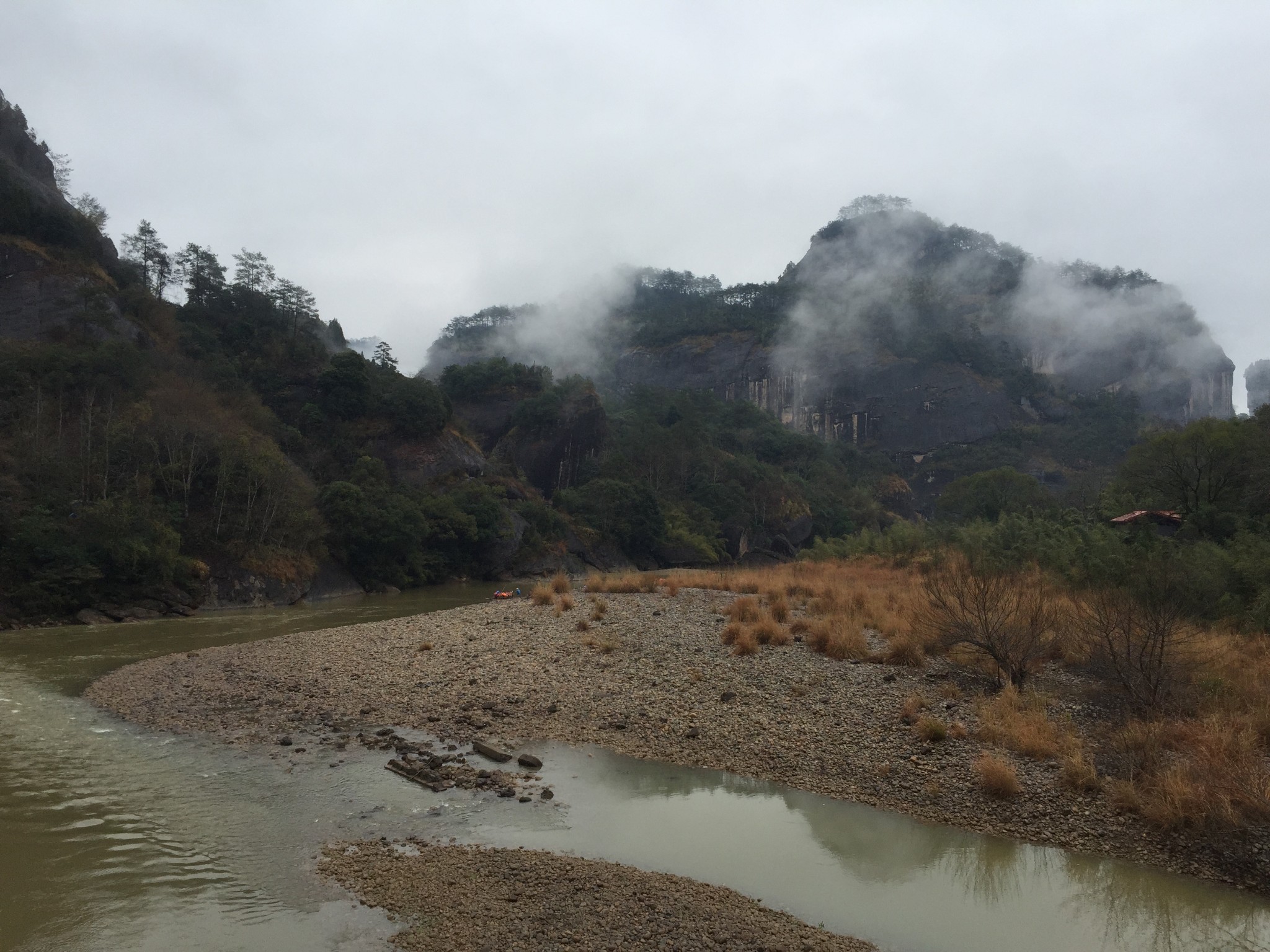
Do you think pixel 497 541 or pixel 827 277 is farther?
pixel 827 277

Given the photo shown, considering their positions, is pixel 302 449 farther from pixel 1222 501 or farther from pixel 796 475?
pixel 796 475

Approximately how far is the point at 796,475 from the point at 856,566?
66.0 metres

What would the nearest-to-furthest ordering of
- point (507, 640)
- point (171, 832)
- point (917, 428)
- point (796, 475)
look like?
point (171, 832) < point (507, 640) < point (796, 475) < point (917, 428)

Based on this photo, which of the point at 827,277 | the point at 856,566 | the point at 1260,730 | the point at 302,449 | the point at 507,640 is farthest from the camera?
the point at 827,277

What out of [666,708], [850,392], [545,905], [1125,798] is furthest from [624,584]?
[850,392]

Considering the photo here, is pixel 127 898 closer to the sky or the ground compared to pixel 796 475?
closer to the ground

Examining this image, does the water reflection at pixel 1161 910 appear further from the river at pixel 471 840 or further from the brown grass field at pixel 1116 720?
the brown grass field at pixel 1116 720

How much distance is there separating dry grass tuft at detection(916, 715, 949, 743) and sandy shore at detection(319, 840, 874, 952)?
4.86 m

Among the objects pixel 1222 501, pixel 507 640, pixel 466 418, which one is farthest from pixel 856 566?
pixel 466 418

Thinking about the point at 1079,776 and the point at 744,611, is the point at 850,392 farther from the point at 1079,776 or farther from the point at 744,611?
the point at 1079,776

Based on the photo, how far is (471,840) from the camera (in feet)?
28.2

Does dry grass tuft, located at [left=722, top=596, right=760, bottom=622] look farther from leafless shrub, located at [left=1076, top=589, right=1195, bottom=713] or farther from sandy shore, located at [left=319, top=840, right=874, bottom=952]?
sandy shore, located at [left=319, top=840, right=874, bottom=952]

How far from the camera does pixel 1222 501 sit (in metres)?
28.1

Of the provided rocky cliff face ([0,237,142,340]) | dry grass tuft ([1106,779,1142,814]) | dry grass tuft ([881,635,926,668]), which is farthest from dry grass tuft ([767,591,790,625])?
rocky cliff face ([0,237,142,340])
